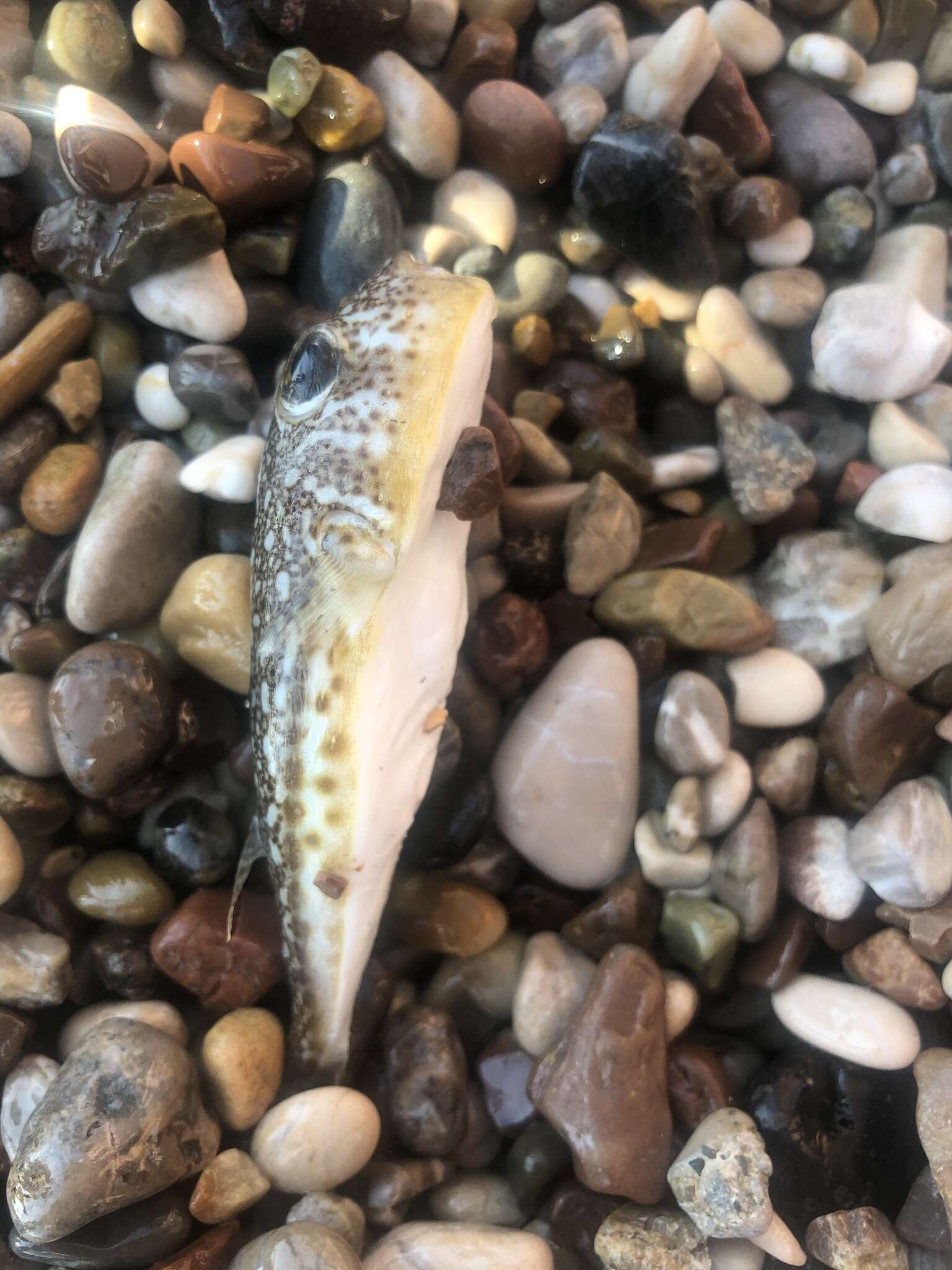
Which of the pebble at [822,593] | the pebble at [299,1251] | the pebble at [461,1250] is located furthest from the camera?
the pebble at [822,593]

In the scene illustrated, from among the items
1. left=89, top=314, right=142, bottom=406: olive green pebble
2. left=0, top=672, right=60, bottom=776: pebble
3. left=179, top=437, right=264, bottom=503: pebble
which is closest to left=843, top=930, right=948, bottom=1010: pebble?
left=179, top=437, right=264, bottom=503: pebble

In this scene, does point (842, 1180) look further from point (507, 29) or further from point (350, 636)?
point (507, 29)

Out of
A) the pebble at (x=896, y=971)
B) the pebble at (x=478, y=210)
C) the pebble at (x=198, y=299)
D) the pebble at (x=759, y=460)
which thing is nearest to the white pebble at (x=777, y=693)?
the pebble at (x=759, y=460)

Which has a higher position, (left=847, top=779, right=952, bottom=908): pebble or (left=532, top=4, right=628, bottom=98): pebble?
(left=532, top=4, right=628, bottom=98): pebble

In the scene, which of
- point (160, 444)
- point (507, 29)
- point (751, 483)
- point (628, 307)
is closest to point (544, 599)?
point (751, 483)

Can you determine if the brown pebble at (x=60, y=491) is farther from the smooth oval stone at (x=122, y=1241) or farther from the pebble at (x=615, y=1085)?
the pebble at (x=615, y=1085)

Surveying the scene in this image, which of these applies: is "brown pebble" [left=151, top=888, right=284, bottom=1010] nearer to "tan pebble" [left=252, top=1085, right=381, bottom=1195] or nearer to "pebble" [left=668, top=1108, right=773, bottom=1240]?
"tan pebble" [left=252, top=1085, right=381, bottom=1195]

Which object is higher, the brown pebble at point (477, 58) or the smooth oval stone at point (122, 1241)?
the brown pebble at point (477, 58)
